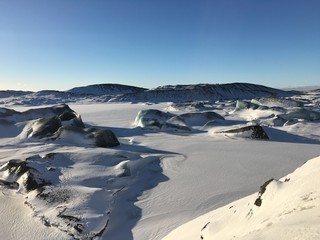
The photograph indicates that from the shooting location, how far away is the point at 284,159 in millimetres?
7848

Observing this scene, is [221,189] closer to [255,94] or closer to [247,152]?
[247,152]

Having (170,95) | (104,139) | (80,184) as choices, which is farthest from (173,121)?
(170,95)

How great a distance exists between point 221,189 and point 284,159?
112 inches

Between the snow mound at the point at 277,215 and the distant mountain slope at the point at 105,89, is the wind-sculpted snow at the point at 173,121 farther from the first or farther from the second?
the distant mountain slope at the point at 105,89

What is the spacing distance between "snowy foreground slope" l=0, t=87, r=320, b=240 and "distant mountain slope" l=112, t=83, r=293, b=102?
133ft

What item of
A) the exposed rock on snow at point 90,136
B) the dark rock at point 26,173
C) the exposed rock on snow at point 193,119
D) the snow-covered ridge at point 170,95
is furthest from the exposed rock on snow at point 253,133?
the snow-covered ridge at point 170,95

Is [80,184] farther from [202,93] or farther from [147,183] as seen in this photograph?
[202,93]

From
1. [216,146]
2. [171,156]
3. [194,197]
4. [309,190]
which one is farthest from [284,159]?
[309,190]

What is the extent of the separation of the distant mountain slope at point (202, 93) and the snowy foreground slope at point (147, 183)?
40.5 meters

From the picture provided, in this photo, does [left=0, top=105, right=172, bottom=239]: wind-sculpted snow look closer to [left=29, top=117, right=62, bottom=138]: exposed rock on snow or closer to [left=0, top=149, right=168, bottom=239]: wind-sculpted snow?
[left=0, top=149, right=168, bottom=239]: wind-sculpted snow

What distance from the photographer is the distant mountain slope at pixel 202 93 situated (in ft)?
185

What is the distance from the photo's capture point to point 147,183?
6.28m

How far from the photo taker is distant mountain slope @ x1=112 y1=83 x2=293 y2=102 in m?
56.5

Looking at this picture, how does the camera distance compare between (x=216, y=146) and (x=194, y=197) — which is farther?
(x=216, y=146)
